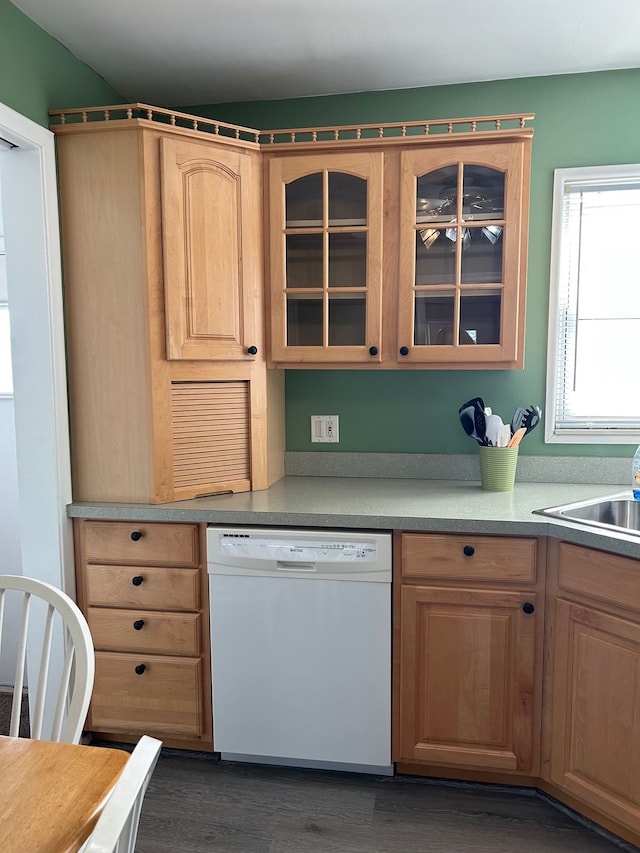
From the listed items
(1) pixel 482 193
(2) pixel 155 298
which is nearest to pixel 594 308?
(1) pixel 482 193

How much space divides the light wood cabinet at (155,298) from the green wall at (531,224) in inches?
19.1

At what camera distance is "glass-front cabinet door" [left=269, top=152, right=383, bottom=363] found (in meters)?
2.22

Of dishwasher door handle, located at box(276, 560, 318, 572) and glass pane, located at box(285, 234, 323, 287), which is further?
glass pane, located at box(285, 234, 323, 287)

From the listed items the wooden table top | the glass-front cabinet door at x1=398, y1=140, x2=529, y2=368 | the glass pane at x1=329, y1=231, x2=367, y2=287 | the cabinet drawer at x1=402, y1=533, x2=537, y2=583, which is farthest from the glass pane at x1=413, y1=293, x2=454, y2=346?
the wooden table top

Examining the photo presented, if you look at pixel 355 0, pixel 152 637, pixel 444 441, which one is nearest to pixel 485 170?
pixel 355 0

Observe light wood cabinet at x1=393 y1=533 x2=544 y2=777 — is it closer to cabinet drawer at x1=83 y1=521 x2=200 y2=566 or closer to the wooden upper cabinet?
cabinet drawer at x1=83 y1=521 x2=200 y2=566

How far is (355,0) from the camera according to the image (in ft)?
6.12

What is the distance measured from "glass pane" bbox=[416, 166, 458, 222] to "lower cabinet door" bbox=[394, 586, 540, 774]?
129cm

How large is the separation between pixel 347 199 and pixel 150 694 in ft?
6.22

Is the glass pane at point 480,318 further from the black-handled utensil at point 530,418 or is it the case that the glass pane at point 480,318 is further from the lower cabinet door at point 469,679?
the lower cabinet door at point 469,679

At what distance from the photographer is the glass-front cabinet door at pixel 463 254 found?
214 centimetres

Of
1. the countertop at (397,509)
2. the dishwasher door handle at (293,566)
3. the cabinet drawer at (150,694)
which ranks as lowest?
the cabinet drawer at (150,694)

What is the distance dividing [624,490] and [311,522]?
1.20 meters

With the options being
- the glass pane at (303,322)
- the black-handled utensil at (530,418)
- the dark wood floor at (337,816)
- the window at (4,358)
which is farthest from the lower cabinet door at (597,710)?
the window at (4,358)
